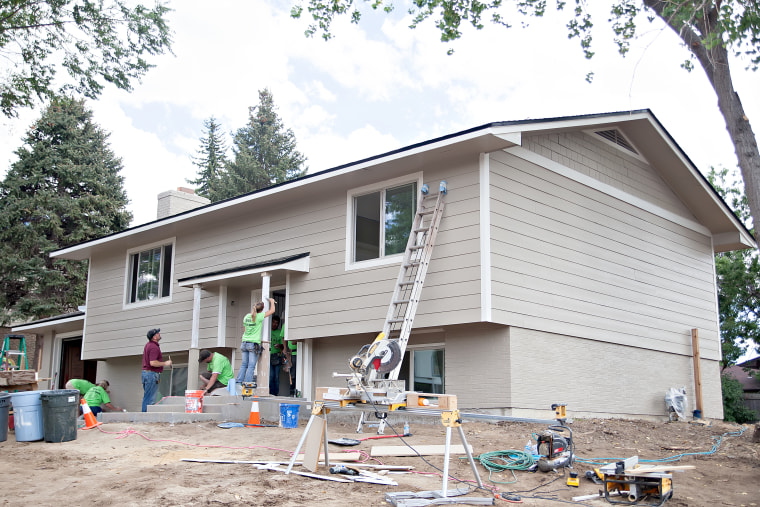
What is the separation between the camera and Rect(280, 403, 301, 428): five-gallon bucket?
1076cm

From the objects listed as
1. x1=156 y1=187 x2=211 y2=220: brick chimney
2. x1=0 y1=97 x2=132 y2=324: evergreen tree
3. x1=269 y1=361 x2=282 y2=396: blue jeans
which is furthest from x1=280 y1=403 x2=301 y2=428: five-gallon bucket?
x1=0 y1=97 x2=132 y2=324: evergreen tree

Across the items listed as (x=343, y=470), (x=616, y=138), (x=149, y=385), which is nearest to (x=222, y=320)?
(x=149, y=385)

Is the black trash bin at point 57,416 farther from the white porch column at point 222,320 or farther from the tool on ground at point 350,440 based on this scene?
the white porch column at point 222,320

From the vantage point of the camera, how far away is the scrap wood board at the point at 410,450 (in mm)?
8023

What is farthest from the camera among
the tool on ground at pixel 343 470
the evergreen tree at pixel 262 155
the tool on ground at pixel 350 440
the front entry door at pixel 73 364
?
the evergreen tree at pixel 262 155

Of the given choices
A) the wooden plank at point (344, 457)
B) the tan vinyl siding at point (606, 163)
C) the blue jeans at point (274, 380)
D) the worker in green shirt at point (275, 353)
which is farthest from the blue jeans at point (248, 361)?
the tan vinyl siding at point (606, 163)

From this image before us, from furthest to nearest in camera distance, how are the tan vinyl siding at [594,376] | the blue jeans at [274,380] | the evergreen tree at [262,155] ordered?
the evergreen tree at [262,155], the blue jeans at [274,380], the tan vinyl siding at [594,376]

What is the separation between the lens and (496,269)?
36.1ft

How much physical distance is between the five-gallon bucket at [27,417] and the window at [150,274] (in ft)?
22.8

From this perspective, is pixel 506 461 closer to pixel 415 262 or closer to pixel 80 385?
pixel 415 262

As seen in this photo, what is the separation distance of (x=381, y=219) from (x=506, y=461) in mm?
6015

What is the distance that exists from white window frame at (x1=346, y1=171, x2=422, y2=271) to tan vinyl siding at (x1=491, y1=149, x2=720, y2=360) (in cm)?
175

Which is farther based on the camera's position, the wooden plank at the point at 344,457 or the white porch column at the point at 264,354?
the white porch column at the point at 264,354

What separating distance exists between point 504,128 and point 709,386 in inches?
363
